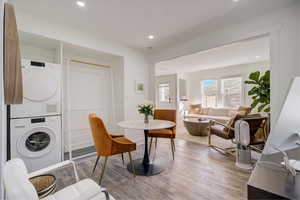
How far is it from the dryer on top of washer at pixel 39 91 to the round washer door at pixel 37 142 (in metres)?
0.27

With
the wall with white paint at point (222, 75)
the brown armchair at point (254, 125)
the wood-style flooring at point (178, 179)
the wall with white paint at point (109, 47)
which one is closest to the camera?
the wood-style flooring at point (178, 179)

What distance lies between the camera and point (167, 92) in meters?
6.10

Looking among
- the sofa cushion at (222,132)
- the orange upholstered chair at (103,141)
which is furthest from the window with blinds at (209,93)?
the orange upholstered chair at (103,141)

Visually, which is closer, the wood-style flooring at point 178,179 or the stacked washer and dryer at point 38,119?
the wood-style flooring at point 178,179

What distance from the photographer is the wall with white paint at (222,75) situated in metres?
5.46

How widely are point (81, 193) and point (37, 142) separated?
1.66 m

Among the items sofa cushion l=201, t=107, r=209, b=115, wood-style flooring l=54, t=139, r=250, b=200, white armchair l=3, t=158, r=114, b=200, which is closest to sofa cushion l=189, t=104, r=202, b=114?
sofa cushion l=201, t=107, r=209, b=115

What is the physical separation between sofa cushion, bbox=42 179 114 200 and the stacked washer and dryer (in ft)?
4.56

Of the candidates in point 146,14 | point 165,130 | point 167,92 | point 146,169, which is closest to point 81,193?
point 146,169

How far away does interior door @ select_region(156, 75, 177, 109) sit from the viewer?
5.82 m

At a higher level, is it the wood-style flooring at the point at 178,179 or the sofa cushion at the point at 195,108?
the sofa cushion at the point at 195,108

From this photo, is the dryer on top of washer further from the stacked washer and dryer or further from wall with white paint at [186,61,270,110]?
wall with white paint at [186,61,270,110]

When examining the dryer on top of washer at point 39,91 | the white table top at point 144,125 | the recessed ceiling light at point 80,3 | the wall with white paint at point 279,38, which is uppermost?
the recessed ceiling light at point 80,3

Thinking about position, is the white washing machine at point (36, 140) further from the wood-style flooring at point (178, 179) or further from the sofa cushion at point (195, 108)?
the sofa cushion at point (195, 108)
